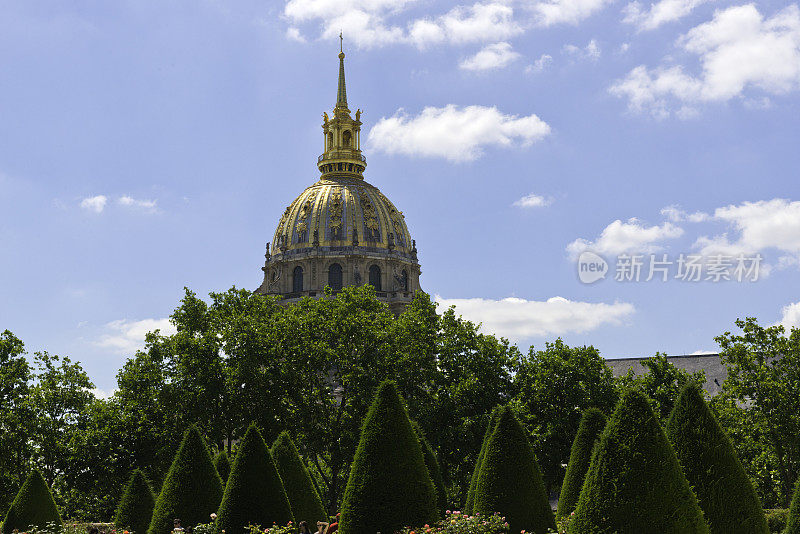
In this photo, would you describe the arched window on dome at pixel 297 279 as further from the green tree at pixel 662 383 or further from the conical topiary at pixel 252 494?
the conical topiary at pixel 252 494

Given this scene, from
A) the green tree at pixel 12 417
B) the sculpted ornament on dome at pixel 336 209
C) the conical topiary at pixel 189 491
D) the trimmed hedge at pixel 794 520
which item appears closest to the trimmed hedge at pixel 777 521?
the trimmed hedge at pixel 794 520

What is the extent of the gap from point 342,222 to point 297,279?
34.7 ft

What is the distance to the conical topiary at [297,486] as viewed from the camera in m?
27.4

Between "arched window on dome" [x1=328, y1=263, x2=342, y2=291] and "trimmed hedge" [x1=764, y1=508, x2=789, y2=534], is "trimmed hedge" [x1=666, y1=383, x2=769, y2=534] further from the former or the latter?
"arched window on dome" [x1=328, y1=263, x2=342, y2=291]

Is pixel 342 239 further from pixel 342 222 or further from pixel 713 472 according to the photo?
pixel 713 472

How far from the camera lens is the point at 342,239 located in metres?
145

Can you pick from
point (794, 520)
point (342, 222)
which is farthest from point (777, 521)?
point (342, 222)

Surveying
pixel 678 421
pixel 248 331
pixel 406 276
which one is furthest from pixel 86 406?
pixel 406 276

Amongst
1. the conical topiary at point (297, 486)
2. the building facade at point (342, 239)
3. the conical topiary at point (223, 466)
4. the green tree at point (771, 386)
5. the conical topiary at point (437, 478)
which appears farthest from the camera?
the building facade at point (342, 239)

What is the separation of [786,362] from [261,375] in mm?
23690

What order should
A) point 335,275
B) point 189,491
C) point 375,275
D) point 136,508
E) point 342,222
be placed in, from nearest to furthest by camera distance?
point 189,491, point 136,508, point 335,275, point 375,275, point 342,222

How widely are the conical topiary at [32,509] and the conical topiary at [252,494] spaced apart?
31.6 ft

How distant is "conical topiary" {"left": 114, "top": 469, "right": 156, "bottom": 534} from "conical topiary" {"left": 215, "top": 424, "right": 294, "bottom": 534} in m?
8.89

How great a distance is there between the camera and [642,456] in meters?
16.1
